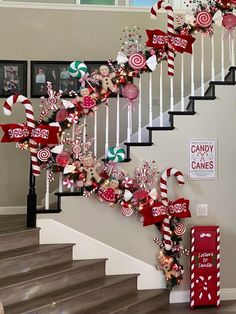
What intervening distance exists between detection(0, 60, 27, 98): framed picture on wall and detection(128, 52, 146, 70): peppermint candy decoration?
2169 millimetres

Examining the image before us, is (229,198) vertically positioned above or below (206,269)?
above

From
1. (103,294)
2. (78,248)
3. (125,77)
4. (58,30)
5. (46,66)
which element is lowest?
(103,294)

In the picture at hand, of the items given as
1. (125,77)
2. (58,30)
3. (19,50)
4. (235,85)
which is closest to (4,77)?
(19,50)

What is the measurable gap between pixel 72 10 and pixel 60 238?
3474mm

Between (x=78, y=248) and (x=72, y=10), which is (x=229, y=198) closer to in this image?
(x=78, y=248)

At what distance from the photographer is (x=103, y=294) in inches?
167

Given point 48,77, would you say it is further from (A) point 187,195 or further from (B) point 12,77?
(A) point 187,195

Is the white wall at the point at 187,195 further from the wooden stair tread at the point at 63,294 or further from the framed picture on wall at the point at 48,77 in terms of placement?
the framed picture on wall at the point at 48,77

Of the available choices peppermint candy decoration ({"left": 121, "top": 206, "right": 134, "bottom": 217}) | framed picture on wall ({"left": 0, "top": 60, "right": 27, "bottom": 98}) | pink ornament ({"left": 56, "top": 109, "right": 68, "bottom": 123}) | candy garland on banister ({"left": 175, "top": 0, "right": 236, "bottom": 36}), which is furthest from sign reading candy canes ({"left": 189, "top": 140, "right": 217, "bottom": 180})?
framed picture on wall ({"left": 0, "top": 60, "right": 27, "bottom": 98})

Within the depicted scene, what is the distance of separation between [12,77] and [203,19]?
279 centimetres

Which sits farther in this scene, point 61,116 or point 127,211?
point 127,211

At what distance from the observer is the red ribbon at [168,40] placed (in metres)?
4.78

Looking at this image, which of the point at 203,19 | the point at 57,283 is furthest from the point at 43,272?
the point at 203,19

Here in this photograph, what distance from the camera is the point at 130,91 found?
468 cm
